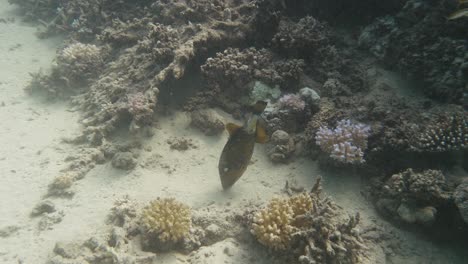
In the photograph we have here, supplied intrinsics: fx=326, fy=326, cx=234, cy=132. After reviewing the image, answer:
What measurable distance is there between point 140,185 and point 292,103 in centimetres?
281

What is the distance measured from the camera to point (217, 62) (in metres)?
5.96

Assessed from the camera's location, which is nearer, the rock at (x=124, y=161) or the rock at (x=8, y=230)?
the rock at (x=8, y=230)

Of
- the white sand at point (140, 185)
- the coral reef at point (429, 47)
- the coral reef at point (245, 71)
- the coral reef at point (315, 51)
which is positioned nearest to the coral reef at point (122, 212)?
the white sand at point (140, 185)

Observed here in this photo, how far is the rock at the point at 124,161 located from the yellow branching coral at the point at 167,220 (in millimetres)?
1298

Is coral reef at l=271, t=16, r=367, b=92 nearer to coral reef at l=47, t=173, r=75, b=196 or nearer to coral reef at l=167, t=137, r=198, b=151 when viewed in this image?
coral reef at l=167, t=137, r=198, b=151

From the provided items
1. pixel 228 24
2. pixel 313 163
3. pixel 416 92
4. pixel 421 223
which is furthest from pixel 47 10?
pixel 421 223

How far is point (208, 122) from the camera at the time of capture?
19.2ft

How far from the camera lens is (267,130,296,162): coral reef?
207 inches

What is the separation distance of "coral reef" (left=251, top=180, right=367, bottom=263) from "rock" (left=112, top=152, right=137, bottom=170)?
241 cm

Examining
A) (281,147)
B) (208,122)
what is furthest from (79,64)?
(281,147)

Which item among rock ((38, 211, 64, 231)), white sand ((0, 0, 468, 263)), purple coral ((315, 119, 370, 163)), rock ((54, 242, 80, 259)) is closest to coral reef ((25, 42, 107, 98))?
white sand ((0, 0, 468, 263))

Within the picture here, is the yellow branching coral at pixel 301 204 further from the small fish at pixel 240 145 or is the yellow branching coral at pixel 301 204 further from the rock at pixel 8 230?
the rock at pixel 8 230

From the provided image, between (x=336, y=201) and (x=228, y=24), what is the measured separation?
3.96 m

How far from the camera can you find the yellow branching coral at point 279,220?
3824 mm
